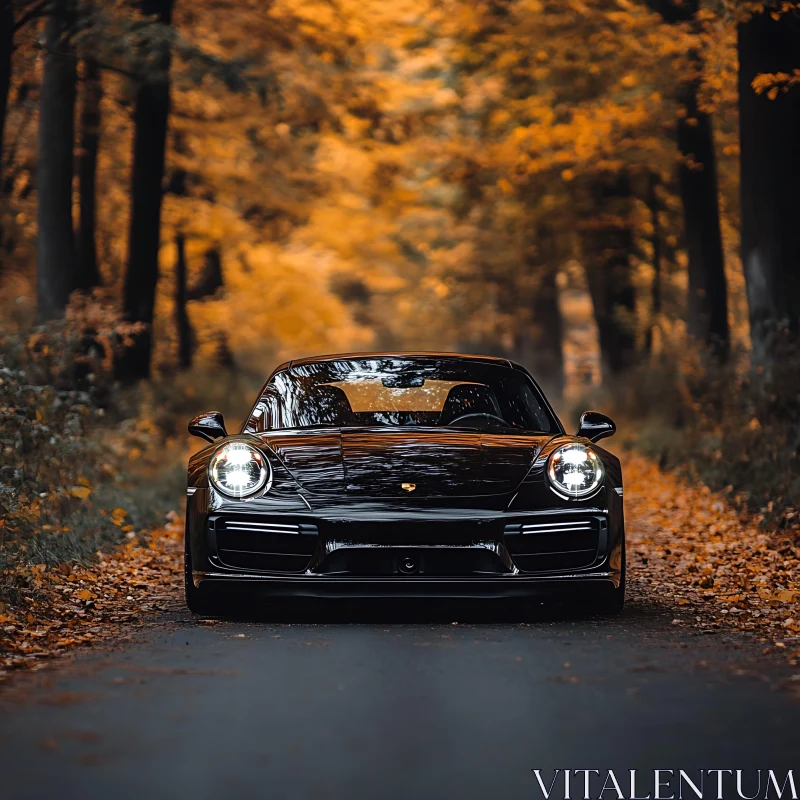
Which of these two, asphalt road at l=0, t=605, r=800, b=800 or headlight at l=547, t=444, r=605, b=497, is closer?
asphalt road at l=0, t=605, r=800, b=800

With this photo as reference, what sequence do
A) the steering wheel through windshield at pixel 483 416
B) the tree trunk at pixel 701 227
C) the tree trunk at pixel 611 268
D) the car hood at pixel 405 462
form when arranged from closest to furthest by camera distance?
the car hood at pixel 405 462 → the steering wheel through windshield at pixel 483 416 → the tree trunk at pixel 701 227 → the tree trunk at pixel 611 268

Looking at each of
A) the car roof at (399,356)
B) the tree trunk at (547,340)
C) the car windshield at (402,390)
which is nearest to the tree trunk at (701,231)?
the car roof at (399,356)

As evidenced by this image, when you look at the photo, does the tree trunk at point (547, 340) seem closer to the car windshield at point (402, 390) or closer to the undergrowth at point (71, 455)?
the undergrowth at point (71, 455)

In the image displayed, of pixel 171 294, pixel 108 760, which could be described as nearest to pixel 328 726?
pixel 108 760

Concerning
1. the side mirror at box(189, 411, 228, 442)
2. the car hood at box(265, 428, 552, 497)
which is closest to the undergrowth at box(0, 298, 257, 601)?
the side mirror at box(189, 411, 228, 442)

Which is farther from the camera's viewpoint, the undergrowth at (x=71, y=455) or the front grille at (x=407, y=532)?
the undergrowth at (x=71, y=455)

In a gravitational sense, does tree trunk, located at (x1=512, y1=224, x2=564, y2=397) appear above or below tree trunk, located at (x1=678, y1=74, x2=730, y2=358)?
Result: below

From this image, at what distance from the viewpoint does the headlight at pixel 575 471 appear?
753 centimetres

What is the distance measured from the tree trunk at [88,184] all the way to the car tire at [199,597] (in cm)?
1617

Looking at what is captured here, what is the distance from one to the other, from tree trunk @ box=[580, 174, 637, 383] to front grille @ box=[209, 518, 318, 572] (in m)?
21.2

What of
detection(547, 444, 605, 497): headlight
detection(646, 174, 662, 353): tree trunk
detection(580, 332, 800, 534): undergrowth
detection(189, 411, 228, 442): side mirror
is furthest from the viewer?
detection(646, 174, 662, 353): tree trunk

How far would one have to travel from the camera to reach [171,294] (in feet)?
116

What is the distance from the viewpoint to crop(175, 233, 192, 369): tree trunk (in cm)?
3284

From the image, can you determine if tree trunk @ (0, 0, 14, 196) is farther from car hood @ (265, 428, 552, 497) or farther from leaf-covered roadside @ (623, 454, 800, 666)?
car hood @ (265, 428, 552, 497)
